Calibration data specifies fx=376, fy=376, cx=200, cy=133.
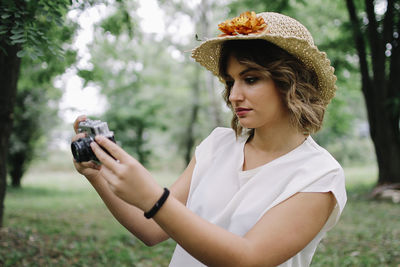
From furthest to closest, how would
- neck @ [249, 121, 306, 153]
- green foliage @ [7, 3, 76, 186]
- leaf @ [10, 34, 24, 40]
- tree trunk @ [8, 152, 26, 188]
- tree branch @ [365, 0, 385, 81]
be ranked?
tree trunk @ [8, 152, 26, 188], green foliage @ [7, 3, 76, 186], tree branch @ [365, 0, 385, 81], leaf @ [10, 34, 24, 40], neck @ [249, 121, 306, 153]

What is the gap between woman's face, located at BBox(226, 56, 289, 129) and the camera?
1.58 meters

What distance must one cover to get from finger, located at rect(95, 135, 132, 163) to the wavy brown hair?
0.67m

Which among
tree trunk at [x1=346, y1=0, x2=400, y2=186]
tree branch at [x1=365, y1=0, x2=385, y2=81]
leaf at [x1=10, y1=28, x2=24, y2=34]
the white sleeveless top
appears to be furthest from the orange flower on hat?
tree branch at [x1=365, y1=0, x2=385, y2=81]

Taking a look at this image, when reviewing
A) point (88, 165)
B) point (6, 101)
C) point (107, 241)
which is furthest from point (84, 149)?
point (107, 241)

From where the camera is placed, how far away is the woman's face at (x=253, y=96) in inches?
62.1

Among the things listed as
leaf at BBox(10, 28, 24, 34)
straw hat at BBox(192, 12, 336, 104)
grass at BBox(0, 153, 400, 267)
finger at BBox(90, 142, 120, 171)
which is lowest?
grass at BBox(0, 153, 400, 267)

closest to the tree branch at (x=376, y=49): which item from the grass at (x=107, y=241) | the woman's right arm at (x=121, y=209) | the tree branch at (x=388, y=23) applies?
the tree branch at (x=388, y=23)

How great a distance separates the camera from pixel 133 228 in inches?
68.4

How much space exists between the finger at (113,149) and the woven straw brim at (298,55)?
70 cm

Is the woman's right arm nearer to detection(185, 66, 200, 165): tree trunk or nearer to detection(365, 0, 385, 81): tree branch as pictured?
detection(365, 0, 385, 81): tree branch

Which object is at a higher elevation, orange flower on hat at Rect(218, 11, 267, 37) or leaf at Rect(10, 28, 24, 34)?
leaf at Rect(10, 28, 24, 34)

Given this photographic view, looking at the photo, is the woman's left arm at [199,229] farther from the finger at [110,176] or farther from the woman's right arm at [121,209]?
the woman's right arm at [121,209]

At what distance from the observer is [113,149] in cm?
119

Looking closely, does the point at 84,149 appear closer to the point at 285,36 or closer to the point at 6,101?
the point at 285,36
